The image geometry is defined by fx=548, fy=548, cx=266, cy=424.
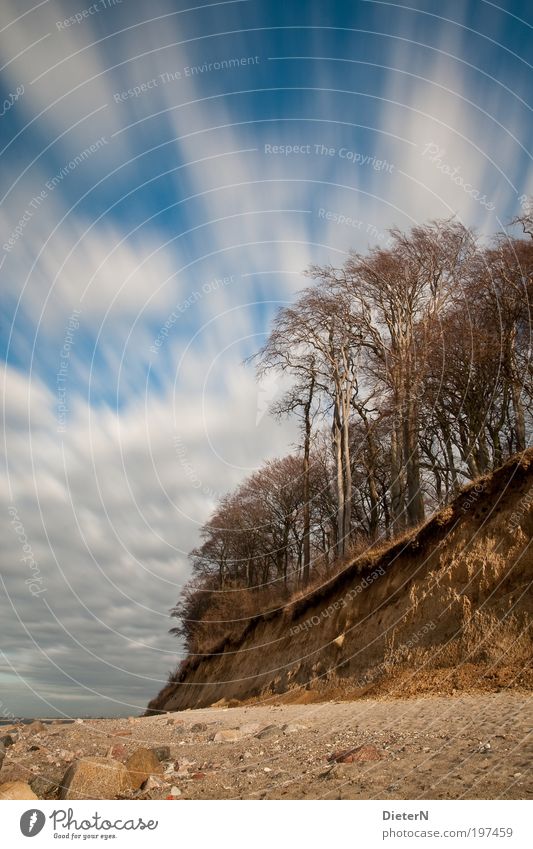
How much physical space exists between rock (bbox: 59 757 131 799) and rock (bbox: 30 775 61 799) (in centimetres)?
45

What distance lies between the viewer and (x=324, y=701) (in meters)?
15.0

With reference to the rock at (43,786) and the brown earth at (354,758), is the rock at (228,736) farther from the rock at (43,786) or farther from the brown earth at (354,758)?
the rock at (43,786)

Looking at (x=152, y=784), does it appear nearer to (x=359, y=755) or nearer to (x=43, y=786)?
(x=43, y=786)

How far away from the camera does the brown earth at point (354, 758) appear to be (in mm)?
5629

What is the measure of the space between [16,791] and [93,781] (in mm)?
959

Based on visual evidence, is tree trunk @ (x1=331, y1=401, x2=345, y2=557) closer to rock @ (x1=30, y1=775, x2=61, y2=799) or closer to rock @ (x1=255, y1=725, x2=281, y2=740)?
rock @ (x1=255, y1=725, x2=281, y2=740)

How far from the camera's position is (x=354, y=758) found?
22.0 ft

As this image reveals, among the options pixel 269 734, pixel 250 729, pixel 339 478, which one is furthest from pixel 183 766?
pixel 339 478

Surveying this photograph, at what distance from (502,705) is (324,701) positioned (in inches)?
283

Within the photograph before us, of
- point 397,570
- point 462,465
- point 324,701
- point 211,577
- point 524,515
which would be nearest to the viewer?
point 524,515

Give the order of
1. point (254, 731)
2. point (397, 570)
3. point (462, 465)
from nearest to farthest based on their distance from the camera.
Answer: point (254, 731) → point (397, 570) → point (462, 465)

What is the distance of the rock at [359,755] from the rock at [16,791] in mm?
3669
